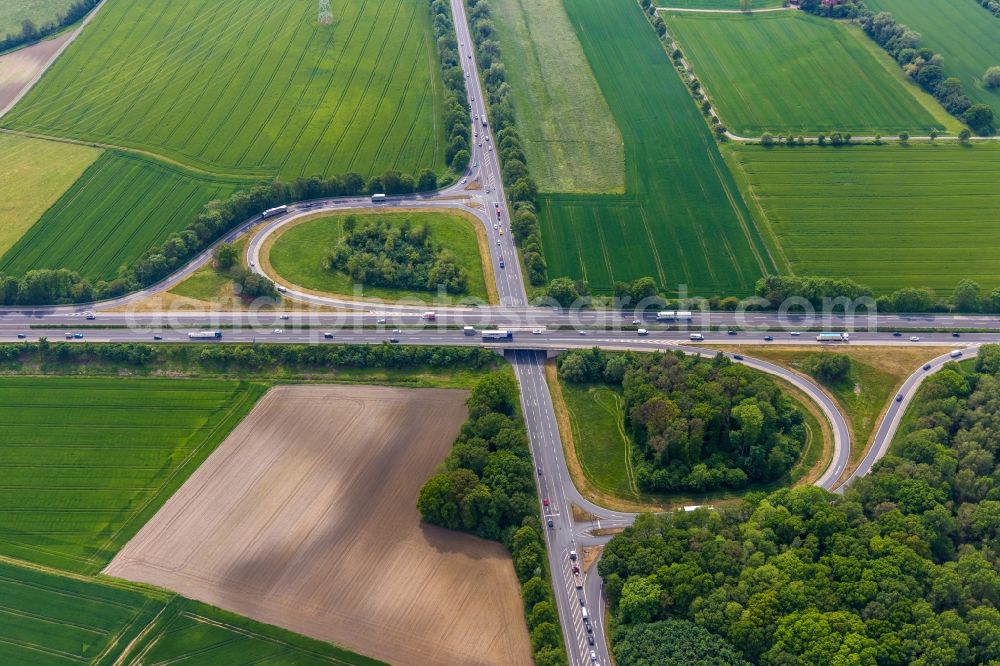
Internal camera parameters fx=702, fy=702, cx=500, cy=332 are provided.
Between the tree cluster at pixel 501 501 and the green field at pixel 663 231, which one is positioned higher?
the green field at pixel 663 231

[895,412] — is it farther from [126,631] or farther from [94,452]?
[94,452]

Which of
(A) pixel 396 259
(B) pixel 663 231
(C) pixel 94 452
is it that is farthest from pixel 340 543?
(B) pixel 663 231

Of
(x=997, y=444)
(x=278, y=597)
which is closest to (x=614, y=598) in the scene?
(x=278, y=597)

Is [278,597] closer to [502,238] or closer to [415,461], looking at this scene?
[415,461]

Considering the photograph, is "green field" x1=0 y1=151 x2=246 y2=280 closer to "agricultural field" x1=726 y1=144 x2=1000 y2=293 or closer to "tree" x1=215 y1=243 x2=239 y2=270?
"tree" x1=215 y1=243 x2=239 y2=270

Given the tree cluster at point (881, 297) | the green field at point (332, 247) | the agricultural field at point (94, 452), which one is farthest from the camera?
the green field at point (332, 247)

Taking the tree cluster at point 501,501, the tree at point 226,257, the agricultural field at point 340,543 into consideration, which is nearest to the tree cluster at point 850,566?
the tree cluster at point 501,501

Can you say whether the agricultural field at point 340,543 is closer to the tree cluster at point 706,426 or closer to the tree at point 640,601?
the tree at point 640,601
